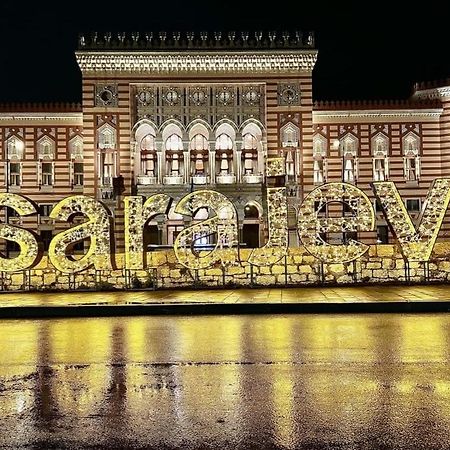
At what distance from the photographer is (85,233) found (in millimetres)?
18641

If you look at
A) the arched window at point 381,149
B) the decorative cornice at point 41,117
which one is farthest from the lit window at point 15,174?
the arched window at point 381,149

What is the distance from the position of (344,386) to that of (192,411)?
6.19ft

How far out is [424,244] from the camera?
19.2m

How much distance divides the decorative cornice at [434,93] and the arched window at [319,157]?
6.65 metres

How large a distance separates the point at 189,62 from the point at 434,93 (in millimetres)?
14790

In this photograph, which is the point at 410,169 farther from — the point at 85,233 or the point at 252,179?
the point at 85,233

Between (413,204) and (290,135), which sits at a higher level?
(290,135)

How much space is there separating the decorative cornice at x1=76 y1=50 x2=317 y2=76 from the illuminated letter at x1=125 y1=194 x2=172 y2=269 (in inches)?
719

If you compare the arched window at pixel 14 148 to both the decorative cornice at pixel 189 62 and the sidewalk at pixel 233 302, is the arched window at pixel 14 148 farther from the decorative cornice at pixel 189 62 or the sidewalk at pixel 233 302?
the sidewalk at pixel 233 302

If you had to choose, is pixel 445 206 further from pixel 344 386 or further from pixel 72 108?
pixel 72 108

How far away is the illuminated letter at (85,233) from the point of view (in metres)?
18.6

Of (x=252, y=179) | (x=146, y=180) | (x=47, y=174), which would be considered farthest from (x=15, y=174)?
(x=252, y=179)

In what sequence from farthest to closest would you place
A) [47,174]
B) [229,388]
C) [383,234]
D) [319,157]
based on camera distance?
1. [383,234]
2. [319,157]
3. [47,174]
4. [229,388]

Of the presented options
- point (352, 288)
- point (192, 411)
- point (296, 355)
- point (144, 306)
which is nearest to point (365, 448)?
point (192, 411)
